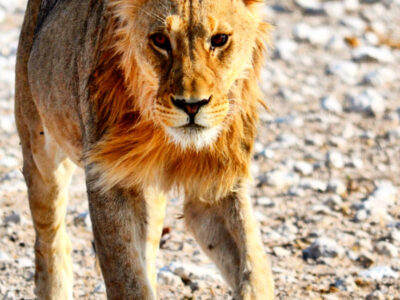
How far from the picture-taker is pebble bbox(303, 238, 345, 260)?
18.9 feet

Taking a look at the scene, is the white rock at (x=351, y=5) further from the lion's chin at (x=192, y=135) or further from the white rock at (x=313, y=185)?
the lion's chin at (x=192, y=135)

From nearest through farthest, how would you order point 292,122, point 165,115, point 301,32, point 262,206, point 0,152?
point 165,115, point 262,206, point 0,152, point 292,122, point 301,32

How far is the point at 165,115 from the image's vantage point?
3.88m

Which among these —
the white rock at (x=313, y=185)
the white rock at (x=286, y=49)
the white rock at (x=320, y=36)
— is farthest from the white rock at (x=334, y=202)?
the white rock at (x=320, y=36)

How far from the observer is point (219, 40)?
13.0 ft

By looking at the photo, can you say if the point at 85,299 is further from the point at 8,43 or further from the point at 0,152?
the point at 8,43

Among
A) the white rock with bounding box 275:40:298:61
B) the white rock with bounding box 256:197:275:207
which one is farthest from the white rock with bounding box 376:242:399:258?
the white rock with bounding box 275:40:298:61

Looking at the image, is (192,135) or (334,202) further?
(334,202)

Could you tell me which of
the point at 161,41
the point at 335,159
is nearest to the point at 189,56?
the point at 161,41

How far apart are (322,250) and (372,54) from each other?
4.37 meters

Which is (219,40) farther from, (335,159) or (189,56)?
(335,159)

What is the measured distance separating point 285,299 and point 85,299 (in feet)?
3.51

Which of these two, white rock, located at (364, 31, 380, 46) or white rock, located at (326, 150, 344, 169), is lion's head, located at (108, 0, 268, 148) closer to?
white rock, located at (326, 150, 344, 169)

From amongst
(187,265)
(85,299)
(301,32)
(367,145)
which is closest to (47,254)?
(85,299)
